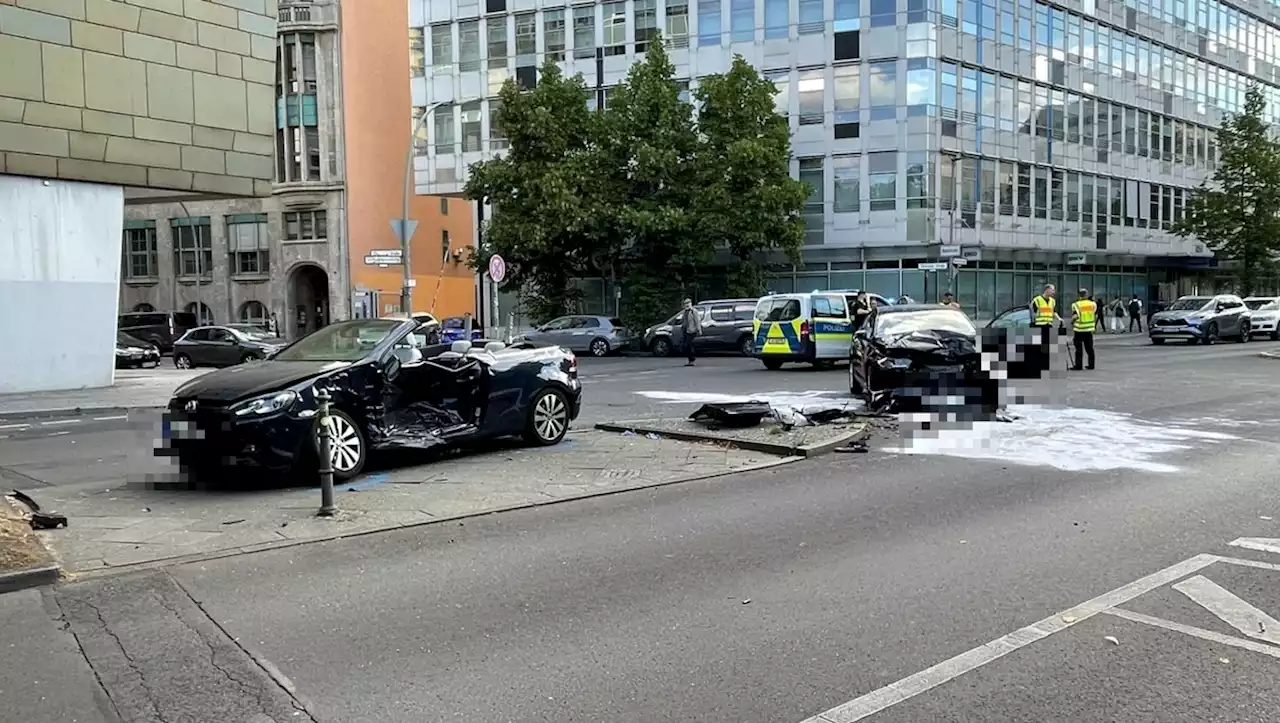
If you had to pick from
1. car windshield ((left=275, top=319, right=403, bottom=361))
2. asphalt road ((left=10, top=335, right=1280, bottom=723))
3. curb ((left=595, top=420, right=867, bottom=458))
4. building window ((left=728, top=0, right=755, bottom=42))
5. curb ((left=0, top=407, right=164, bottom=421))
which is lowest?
asphalt road ((left=10, top=335, right=1280, bottom=723))

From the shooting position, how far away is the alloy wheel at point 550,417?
1065cm

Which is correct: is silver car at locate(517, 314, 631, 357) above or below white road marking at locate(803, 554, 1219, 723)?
above

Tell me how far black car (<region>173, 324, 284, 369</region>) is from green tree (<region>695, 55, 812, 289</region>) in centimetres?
1495

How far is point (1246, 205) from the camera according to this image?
1725 inches

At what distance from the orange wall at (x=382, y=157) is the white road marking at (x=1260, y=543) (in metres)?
44.1

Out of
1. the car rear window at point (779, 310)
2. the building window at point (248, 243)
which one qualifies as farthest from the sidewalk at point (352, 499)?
the building window at point (248, 243)

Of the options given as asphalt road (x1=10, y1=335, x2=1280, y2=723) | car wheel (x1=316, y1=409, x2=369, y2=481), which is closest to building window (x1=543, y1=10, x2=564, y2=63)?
car wheel (x1=316, y1=409, x2=369, y2=481)

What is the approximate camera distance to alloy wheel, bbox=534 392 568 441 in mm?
10648

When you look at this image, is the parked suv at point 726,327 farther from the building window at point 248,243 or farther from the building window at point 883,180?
the building window at point 248,243

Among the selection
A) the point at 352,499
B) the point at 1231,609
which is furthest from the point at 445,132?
the point at 1231,609

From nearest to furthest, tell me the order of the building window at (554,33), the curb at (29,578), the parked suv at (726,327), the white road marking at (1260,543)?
the curb at (29,578)
the white road marking at (1260,543)
the parked suv at (726,327)
the building window at (554,33)

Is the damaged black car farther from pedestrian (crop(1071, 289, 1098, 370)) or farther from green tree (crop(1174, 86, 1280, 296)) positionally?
green tree (crop(1174, 86, 1280, 296))

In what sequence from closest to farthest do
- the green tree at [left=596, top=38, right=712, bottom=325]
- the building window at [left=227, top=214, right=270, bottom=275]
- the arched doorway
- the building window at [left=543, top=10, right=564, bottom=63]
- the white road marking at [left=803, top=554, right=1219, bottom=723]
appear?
1. the white road marking at [left=803, top=554, right=1219, bottom=723]
2. the green tree at [left=596, top=38, right=712, bottom=325]
3. the building window at [left=543, top=10, right=564, bottom=63]
4. the arched doorway
5. the building window at [left=227, top=214, right=270, bottom=275]

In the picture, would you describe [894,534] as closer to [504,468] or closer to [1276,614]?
[1276,614]
